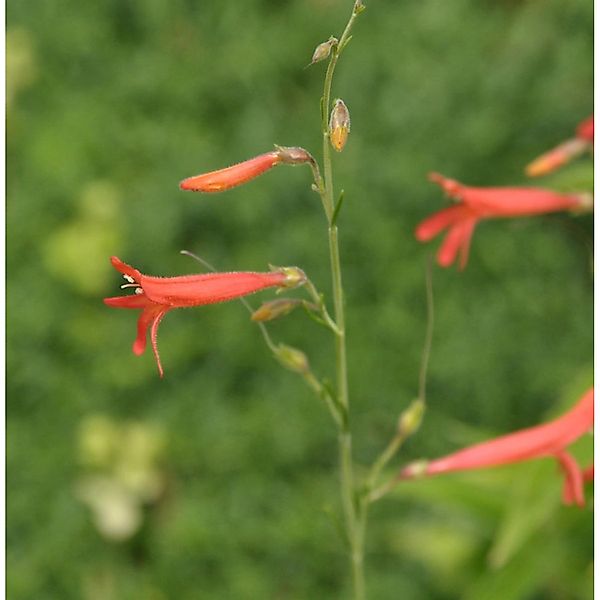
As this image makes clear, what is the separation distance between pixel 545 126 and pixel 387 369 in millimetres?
894

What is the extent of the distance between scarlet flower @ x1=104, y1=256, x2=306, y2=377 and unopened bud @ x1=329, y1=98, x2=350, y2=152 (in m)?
0.19

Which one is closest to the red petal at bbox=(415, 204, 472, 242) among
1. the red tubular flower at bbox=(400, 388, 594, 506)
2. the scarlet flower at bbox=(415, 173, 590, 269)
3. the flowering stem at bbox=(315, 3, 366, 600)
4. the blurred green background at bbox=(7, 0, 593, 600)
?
the scarlet flower at bbox=(415, 173, 590, 269)

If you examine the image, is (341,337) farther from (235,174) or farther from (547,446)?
(547,446)

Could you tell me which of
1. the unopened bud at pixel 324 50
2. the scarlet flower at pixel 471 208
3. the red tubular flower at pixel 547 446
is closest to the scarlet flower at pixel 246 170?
the unopened bud at pixel 324 50

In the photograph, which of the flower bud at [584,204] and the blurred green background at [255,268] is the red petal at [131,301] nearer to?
the flower bud at [584,204]

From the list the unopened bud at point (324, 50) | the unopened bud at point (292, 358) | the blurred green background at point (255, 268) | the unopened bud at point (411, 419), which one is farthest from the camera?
the blurred green background at point (255, 268)

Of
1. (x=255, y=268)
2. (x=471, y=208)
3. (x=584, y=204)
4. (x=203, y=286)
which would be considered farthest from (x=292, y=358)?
(x=255, y=268)

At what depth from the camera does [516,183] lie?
3.04 m

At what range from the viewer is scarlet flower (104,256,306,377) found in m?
1.11

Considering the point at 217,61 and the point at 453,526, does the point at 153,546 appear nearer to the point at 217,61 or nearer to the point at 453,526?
the point at 453,526

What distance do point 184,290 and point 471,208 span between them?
577 mm

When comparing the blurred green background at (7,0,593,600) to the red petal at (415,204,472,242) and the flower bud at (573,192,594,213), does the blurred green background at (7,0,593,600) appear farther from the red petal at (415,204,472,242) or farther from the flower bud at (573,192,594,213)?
the red petal at (415,204,472,242)

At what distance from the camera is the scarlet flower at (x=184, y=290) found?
1.11 meters

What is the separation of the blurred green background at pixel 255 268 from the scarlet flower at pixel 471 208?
877 mm
